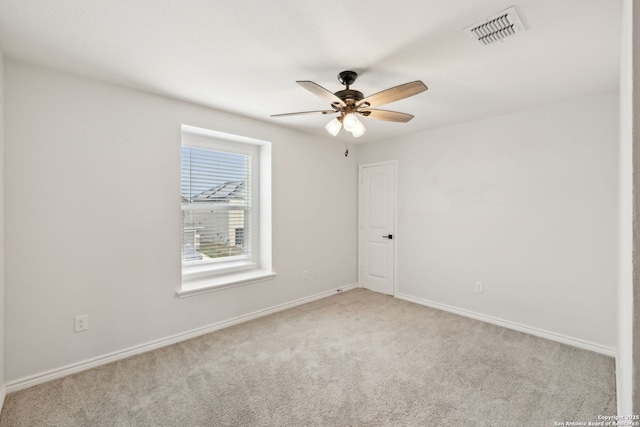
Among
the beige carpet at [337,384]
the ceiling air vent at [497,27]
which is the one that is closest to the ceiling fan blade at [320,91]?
the ceiling air vent at [497,27]

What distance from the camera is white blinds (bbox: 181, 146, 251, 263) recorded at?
10.8 ft

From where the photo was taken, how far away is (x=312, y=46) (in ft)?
6.43

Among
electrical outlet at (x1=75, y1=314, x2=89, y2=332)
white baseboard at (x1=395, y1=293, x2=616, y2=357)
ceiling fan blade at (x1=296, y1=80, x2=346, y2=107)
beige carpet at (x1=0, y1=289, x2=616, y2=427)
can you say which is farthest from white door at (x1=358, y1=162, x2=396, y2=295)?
electrical outlet at (x1=75, y1=314, x2=89, y2=332)

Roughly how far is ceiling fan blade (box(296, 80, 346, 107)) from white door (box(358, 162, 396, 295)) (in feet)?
7.48

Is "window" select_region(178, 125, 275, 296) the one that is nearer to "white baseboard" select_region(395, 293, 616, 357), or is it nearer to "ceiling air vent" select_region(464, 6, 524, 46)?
"white baseboard" select_region(395, 293, 616, 357)

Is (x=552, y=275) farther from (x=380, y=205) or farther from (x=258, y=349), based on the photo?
(x=258, y=349)

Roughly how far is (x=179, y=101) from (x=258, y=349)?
249 cm

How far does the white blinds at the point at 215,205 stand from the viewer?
10.8 ft

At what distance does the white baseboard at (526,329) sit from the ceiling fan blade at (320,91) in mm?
2899

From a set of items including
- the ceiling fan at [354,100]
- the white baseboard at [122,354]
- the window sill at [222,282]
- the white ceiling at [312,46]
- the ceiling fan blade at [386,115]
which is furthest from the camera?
the window sill at [222,282]

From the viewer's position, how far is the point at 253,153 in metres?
3.81

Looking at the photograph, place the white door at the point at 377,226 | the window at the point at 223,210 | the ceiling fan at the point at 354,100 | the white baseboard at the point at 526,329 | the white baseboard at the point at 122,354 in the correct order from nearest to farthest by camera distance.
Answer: the ceiling fan at the point at 354,100, the white baseboard at the point at 122,354, the white baseboard at the point at 526,329, the window at the point at 223,210, the white door at the point at 377,226

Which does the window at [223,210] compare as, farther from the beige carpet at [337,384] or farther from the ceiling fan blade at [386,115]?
the ceiling fan blade at [386,115]

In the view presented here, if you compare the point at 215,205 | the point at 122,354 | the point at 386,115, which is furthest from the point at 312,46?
the point at 122,354
